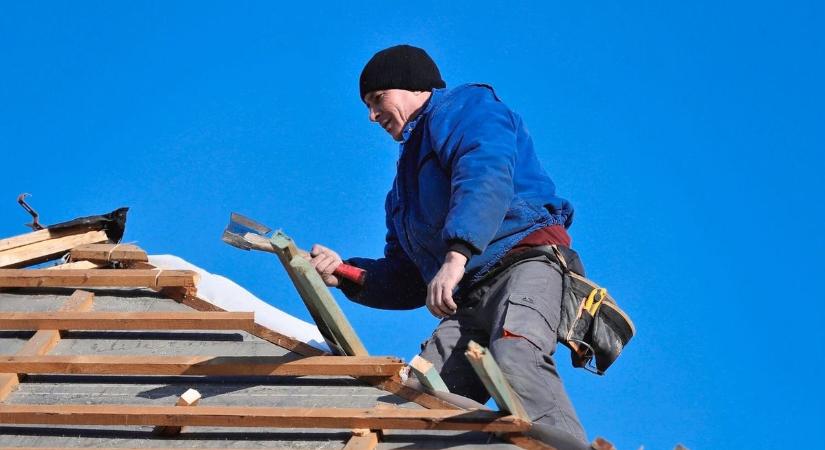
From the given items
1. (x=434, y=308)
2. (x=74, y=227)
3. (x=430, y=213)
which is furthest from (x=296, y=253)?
(x=74, y=227)

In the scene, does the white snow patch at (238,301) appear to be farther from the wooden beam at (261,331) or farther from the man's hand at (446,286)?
the man's hand at (446,286)

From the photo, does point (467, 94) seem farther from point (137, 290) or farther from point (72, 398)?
point (72, 398)

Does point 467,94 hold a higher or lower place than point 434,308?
higher

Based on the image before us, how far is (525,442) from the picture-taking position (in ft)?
14.8

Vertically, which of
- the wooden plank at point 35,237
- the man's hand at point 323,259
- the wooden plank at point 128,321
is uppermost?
the wooden plank at point 35,237

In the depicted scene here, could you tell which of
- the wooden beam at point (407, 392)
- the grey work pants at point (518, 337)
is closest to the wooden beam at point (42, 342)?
the wooden beam at point (407, 392)

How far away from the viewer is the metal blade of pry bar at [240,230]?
5082 millimetres

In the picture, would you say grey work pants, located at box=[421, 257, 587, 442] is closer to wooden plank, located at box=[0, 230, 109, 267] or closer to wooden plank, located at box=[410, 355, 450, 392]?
wooden plank, located at box=[410, 355, 450, 392]

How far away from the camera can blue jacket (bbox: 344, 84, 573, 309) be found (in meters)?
5.47

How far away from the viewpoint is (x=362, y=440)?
4.66 metres

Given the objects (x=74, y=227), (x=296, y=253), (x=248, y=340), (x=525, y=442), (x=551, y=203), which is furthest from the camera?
(x=74, y=227)

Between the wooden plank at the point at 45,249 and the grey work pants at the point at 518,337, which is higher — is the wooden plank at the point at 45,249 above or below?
above

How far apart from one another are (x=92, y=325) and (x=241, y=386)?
927 mm

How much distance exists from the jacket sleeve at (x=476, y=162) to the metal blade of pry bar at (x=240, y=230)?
2.64 feet
